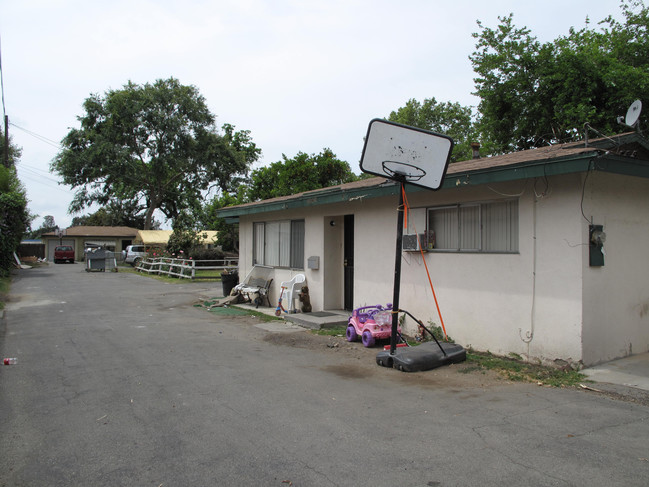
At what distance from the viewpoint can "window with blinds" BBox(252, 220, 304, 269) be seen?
1291cm

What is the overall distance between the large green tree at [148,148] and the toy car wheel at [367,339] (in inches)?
1487

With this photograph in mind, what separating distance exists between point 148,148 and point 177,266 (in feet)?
68.7

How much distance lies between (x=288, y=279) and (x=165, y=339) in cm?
452

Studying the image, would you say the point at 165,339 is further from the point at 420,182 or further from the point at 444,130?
the point at 444,130

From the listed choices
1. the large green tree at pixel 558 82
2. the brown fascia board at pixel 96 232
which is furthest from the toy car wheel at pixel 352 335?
the brown fascia board at pixel 96 232

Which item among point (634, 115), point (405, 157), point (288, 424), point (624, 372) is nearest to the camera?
point (288, 424)

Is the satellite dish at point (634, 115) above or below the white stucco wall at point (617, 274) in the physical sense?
above

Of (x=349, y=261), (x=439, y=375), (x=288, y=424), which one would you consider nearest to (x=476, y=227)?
(x=439, y=375)

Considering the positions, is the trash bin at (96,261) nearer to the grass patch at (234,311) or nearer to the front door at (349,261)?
the grass patch at (234,311)

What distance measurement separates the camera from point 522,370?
6617 mm

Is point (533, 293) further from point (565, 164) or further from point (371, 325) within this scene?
point (371, 325)

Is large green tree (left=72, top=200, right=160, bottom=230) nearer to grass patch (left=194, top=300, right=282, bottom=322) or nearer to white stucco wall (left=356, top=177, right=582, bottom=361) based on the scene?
grass patch (left=194, top=300, right=282, bottom=322)

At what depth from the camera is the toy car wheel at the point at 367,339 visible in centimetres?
844

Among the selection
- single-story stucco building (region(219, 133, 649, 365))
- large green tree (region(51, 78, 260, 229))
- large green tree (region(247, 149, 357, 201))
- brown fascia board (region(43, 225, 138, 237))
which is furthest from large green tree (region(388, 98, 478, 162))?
brown fascia board (region(43, 225, 138, 237))
